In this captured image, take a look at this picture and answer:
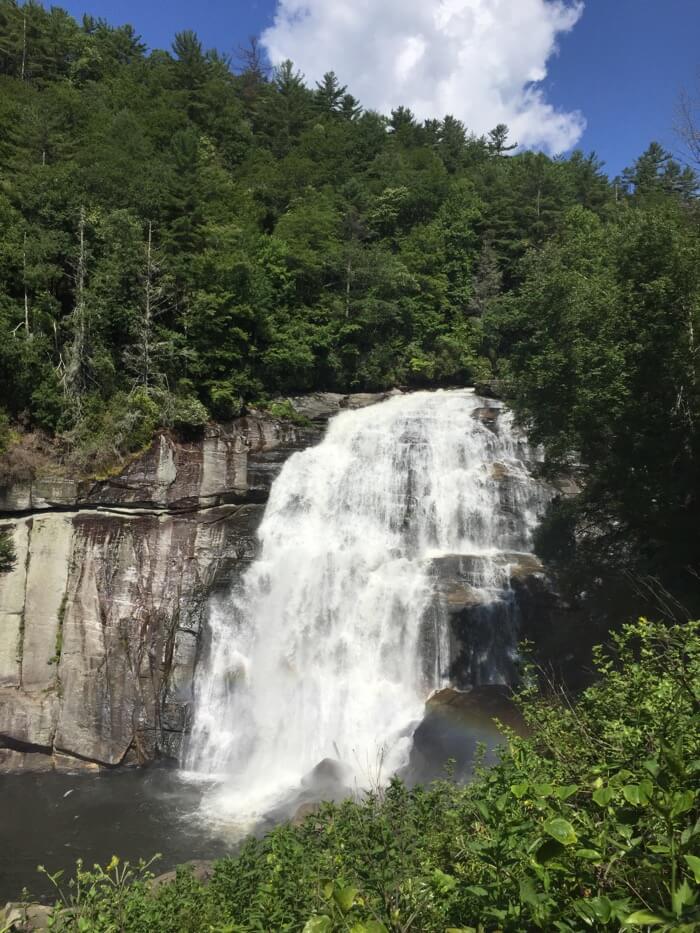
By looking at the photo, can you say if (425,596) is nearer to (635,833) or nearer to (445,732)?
(445,732)

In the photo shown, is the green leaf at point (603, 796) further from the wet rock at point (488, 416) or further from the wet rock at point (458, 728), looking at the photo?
the wet rock at point (488, 416)

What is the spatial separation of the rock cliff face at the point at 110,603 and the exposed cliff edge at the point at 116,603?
3cm

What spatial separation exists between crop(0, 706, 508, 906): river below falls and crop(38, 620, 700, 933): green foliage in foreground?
22.1 feet

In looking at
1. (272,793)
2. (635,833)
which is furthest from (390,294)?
(635,833)

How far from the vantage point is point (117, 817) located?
13.2 metres

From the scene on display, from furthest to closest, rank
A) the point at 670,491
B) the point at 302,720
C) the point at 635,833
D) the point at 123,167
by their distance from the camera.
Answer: the point at 123,167, the point at 302,720, the point at 670,491, the point at 635,833

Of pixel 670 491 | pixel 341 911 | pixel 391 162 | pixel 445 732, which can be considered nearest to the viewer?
pixel 341 911

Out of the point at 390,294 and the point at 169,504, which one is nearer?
the point at 169,504

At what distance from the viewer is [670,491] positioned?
11.4 meters

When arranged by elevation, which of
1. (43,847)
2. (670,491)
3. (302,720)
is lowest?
(43,847)

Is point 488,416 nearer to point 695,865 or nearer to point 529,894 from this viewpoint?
point 529,894

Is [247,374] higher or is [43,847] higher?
[247,374]

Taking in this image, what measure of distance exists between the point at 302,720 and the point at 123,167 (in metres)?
24.9

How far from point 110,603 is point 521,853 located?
1719 cm
